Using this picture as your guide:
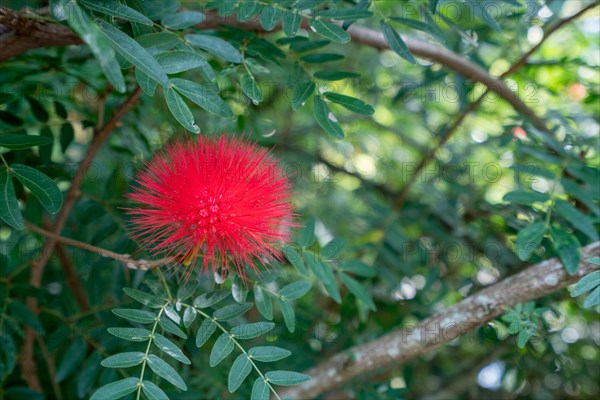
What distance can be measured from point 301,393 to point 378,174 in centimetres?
166

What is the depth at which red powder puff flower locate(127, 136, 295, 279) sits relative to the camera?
136cm

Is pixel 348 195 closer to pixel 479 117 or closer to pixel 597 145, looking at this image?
pixel 479 117

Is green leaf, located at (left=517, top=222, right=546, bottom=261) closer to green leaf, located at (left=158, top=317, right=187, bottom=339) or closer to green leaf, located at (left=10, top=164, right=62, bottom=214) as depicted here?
green leaf, located at (left=158, top=317, right=187, bottom=339)

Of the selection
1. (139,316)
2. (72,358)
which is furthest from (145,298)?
(72,358)

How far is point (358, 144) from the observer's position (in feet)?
10.6

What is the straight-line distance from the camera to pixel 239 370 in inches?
54.3

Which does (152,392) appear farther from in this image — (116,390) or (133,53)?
(133,53)

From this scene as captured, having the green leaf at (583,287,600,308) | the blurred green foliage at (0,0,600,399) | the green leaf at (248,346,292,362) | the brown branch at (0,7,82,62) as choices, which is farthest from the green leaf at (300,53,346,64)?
the green leaf at (583,287,600,308)

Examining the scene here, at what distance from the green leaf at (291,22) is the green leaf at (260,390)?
0.83 m

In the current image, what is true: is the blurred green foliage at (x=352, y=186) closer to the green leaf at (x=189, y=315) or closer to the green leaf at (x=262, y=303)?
the green leaf at (x=262, y=303)

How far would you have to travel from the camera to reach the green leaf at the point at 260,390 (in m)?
1.33

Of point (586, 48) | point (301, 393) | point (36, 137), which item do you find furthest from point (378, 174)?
point (36, 137)

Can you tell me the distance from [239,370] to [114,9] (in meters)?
0.82

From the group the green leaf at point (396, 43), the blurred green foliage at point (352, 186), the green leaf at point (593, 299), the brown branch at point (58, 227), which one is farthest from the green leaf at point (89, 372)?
the green leaf at point (593, 299)
